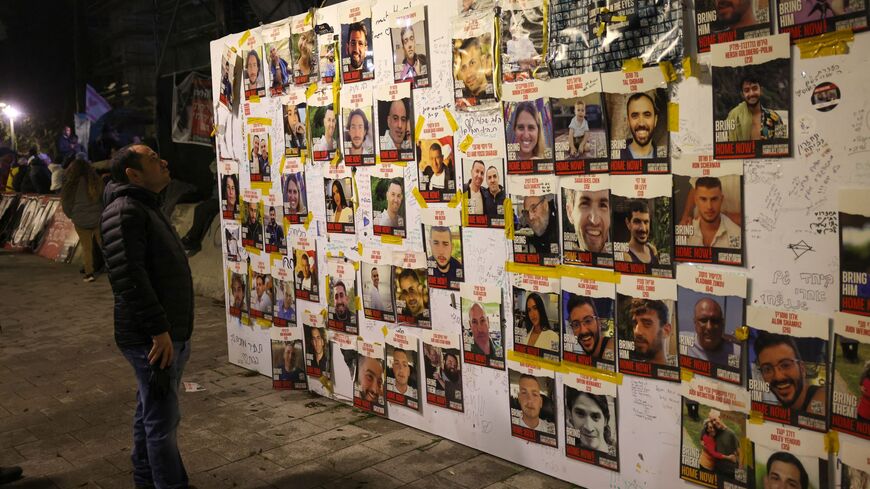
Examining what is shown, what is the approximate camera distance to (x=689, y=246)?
3.54 metres

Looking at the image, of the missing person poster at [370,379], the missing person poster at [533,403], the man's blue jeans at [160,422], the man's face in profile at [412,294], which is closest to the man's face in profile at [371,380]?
the missing person poster at [370,379]

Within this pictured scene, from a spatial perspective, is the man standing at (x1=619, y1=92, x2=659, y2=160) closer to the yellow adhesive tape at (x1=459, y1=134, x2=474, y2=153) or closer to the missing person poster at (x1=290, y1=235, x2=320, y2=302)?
the yellow adhesive tape at (x1=459, y1=134, x2=474, y2=153)

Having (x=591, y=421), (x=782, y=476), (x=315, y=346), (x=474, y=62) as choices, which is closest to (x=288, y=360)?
(x=315, y=346)

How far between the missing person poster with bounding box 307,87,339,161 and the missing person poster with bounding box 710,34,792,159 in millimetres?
2897

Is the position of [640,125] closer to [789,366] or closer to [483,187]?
[483,187]

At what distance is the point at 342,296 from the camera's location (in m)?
5.62

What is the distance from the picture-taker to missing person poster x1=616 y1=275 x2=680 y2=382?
366 cm

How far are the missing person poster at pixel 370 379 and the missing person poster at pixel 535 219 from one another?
5.09 ft

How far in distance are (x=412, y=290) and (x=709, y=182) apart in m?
2.20

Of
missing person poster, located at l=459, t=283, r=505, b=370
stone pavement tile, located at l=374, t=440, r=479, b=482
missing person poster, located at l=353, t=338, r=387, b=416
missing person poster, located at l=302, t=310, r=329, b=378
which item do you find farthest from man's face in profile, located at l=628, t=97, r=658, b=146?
missing person poster, located at l=302, t=310, r=329, b=378

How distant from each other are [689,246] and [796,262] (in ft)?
1.59

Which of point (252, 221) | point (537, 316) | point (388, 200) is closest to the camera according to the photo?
point (537, 316)

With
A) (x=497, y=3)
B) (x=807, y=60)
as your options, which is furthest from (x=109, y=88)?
(x=807, y=60)

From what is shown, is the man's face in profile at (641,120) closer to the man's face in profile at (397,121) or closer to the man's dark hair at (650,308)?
the man's dark hair at (650,308)
